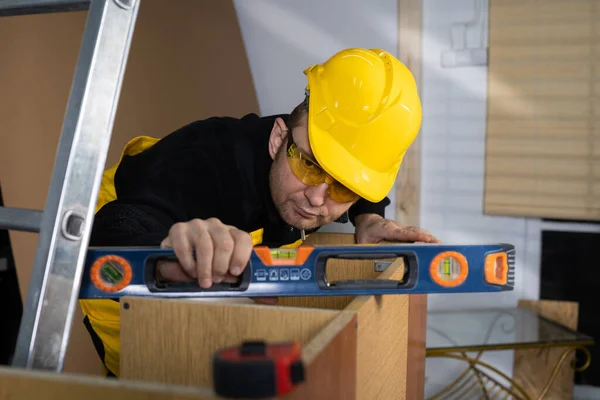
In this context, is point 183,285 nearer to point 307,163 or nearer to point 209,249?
point 209,249

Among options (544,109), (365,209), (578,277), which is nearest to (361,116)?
(365,209)

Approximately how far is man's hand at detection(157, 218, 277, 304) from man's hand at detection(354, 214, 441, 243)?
684mm

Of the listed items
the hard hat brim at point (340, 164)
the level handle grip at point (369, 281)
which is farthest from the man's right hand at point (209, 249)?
the hard hat brim at point (340, 164)

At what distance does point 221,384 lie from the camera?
1.51 ft

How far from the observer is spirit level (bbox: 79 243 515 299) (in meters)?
0.84

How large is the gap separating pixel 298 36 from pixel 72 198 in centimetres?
244

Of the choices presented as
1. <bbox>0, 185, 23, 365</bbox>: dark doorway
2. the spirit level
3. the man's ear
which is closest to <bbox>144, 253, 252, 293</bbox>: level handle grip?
the spirit level

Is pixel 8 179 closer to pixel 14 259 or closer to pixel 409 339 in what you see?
pixel 14 259

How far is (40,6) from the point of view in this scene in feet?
2.61

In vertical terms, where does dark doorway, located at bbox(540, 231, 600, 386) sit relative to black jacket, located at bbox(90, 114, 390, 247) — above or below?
below

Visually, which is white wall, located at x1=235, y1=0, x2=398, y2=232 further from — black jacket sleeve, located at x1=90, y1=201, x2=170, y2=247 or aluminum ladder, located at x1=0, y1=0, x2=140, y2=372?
aluminum ladder, located at x1=0, y1=0, x2=140, y2=372

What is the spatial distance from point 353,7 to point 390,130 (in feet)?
5.53

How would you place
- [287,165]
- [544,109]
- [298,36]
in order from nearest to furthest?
[287,165] < [544,109] < [298,36]

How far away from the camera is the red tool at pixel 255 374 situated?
1.49ft
